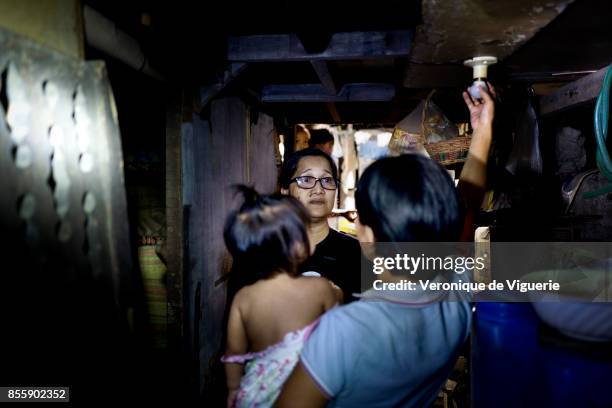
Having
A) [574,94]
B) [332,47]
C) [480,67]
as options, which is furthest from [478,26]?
[574,94]

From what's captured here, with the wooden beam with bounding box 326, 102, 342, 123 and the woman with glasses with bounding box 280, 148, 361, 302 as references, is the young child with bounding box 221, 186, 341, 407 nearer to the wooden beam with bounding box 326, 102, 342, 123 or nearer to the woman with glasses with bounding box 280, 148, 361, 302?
the woman with glasses with bounding box 280, 148, 361, 302

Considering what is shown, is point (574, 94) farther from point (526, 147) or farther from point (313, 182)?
point (313, 182)

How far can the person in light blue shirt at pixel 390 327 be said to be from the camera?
165 centimetres

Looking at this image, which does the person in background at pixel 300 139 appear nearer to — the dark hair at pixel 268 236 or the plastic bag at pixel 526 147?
the plastic bag at pixel 526 147

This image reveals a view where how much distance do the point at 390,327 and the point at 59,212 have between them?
1.55m

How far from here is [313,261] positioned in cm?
369

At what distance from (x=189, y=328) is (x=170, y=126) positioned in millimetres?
1989

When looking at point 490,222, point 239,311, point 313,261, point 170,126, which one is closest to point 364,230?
point 239,311

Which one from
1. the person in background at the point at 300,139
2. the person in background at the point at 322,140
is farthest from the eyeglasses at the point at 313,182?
the person in background at the point at 300,139

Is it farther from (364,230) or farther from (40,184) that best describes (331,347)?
(40,184)

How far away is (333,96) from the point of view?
19.3 feet

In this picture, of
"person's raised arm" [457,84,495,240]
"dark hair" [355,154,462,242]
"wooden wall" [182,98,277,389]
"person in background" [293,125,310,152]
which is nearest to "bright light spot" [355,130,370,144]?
"person in background" [293,125,310,152]

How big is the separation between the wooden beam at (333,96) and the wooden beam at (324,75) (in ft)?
0.61

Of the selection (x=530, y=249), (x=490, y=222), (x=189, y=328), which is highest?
(x=490, y=222)
